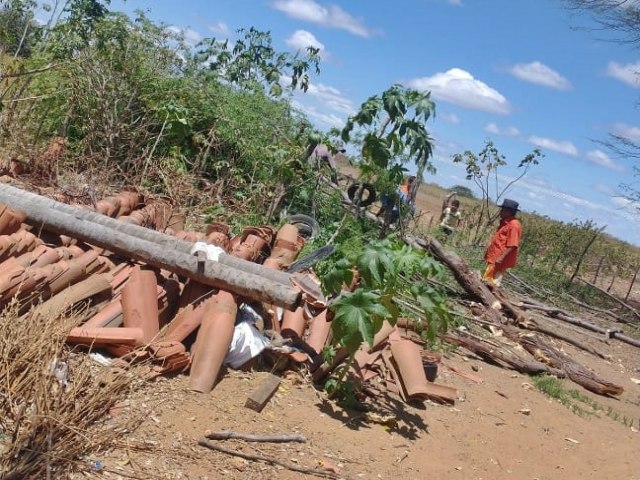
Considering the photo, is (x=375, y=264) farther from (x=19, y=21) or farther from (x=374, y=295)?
(x=19, y=21)

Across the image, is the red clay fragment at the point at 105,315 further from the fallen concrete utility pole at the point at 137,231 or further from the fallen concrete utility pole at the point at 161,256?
the fallen concrete utility pole at the point at 137,231

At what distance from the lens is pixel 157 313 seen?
4488 mm

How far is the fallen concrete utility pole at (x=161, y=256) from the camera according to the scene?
4.55 m

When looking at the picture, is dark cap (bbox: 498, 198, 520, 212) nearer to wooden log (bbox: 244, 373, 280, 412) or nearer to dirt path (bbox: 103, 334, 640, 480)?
dirt path (bbox: 103, 334, 640, 480)

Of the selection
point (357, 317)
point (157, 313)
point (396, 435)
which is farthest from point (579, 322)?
point (157, 313)

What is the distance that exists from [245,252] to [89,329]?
2034 mm

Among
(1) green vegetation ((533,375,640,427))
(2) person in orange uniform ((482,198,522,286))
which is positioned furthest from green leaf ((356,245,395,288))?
(2) person in orange uniform ((482,198,522,286))

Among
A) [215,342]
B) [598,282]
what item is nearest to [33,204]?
[215,342]

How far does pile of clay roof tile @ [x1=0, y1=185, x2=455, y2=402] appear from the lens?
13.5 ft

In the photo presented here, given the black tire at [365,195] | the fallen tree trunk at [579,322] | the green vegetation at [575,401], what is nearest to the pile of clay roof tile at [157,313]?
the green vegetation at [575,401]

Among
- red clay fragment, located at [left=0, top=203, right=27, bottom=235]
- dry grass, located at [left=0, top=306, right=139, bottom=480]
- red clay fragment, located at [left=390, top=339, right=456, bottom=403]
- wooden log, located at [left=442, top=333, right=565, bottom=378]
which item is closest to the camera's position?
dry grass, located at [left=0, top=306, right=139, bottom=480]

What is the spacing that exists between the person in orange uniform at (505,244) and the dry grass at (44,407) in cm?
661

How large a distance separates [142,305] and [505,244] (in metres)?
5.80

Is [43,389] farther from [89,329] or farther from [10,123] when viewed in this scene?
[10,123]
